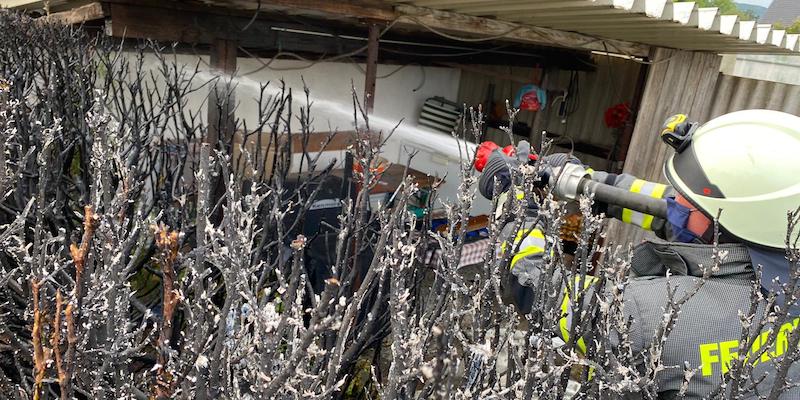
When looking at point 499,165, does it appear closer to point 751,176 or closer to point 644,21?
point 751,176

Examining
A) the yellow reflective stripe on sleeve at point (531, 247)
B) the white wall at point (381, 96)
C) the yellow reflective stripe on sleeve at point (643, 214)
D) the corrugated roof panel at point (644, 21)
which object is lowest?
the white wall at point (381, 96)

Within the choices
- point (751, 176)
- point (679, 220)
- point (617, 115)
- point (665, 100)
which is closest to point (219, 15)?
point (679, 220)

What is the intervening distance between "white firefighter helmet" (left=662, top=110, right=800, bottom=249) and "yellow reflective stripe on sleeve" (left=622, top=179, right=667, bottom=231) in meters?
0.49

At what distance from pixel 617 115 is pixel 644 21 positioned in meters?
4.21

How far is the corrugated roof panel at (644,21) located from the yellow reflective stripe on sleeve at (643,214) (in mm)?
1476

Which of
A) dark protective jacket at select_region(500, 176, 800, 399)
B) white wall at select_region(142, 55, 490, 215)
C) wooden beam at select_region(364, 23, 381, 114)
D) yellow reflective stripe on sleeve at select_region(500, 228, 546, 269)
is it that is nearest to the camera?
dark protective jacket at select_region(500, 176, 800, 399)

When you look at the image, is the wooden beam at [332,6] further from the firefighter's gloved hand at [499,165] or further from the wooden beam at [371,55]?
the firefighter's gloved hand at [499,165]

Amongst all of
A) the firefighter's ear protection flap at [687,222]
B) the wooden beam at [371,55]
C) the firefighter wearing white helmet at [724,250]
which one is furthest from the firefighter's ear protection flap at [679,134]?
the wooden beam at [371,55]

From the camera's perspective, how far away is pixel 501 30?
14.9 ft

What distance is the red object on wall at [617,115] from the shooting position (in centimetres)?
773

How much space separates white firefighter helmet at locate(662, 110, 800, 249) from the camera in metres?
1.66

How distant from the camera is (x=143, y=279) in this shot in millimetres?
3672

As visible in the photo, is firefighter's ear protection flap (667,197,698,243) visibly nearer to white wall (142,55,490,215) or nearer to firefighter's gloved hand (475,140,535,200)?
firefighter's gloved hand (475,140,535,200)

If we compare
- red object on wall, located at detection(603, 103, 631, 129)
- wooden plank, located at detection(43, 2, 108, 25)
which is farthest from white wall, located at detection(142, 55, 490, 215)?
red object on wall, located at detection(603, 103, 631, 129)
